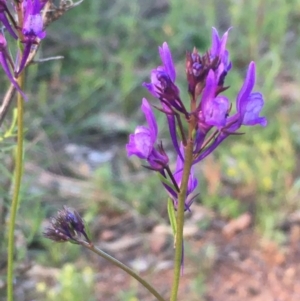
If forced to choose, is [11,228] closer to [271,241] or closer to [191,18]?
[271,241]

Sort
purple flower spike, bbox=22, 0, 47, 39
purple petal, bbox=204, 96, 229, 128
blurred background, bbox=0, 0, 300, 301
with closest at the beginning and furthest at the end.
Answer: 1. purple petal, bbox=204, 96, 229, 128
2. purple flower spike, bbox=22, 0, 47, 39
3. blurred background, bbox=0, 0, 300, 301

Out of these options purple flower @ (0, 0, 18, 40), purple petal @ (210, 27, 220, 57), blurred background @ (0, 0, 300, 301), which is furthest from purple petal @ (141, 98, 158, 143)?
blurred background @ (0, 0, 300, 301)

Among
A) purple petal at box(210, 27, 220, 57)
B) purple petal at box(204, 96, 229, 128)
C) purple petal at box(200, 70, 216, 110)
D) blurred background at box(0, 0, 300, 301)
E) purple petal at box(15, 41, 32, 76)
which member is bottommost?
purple petal at box(204, 96, 229, 128)

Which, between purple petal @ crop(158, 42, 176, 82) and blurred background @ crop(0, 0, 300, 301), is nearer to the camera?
purple petal @ crop(158, 42, 176, 82)

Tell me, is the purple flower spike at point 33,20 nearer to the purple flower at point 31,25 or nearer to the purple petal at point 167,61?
the purple flower at point 31,25

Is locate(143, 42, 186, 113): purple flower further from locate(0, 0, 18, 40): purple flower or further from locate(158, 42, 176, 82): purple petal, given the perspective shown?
locate(0, 0, 18, 40): purple flower

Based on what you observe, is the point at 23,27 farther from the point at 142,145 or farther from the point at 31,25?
the point at 142,145

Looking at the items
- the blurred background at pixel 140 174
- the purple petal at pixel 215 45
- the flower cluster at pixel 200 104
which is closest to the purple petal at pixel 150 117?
the flower cluster at pixel 200 104
